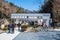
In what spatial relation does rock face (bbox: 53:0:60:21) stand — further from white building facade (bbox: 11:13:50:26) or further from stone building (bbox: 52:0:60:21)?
white building facade (bbox: 11:13:50:26)

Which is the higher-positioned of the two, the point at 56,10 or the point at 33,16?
the point at 56,10

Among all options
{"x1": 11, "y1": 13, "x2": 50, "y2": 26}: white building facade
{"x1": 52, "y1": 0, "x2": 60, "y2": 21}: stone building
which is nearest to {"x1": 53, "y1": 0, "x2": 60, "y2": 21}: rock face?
{"x1": 52, "y1": 0, "x2": 60, "y2": 21}: stone building

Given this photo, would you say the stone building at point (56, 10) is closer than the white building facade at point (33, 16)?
No

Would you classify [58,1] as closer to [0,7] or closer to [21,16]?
[21,16]

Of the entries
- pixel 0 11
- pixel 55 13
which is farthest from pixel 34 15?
pixel 0 11

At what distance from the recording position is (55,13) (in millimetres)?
53156

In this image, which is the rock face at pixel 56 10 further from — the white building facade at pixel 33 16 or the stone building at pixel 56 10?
the white building facade at pixel 33 16

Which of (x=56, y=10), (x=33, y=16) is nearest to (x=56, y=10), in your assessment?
(x=56, y=10)

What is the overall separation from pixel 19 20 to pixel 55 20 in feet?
31.6

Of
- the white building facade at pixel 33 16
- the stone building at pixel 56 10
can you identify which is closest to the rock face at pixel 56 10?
the stone building at pixel 56 10

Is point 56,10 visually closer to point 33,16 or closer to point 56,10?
point 56,10

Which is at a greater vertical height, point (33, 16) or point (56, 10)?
point (56, 10)

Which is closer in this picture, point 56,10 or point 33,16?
point 33,16

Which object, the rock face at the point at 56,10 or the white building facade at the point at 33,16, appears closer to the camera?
the white building facade at the point at 33,16
